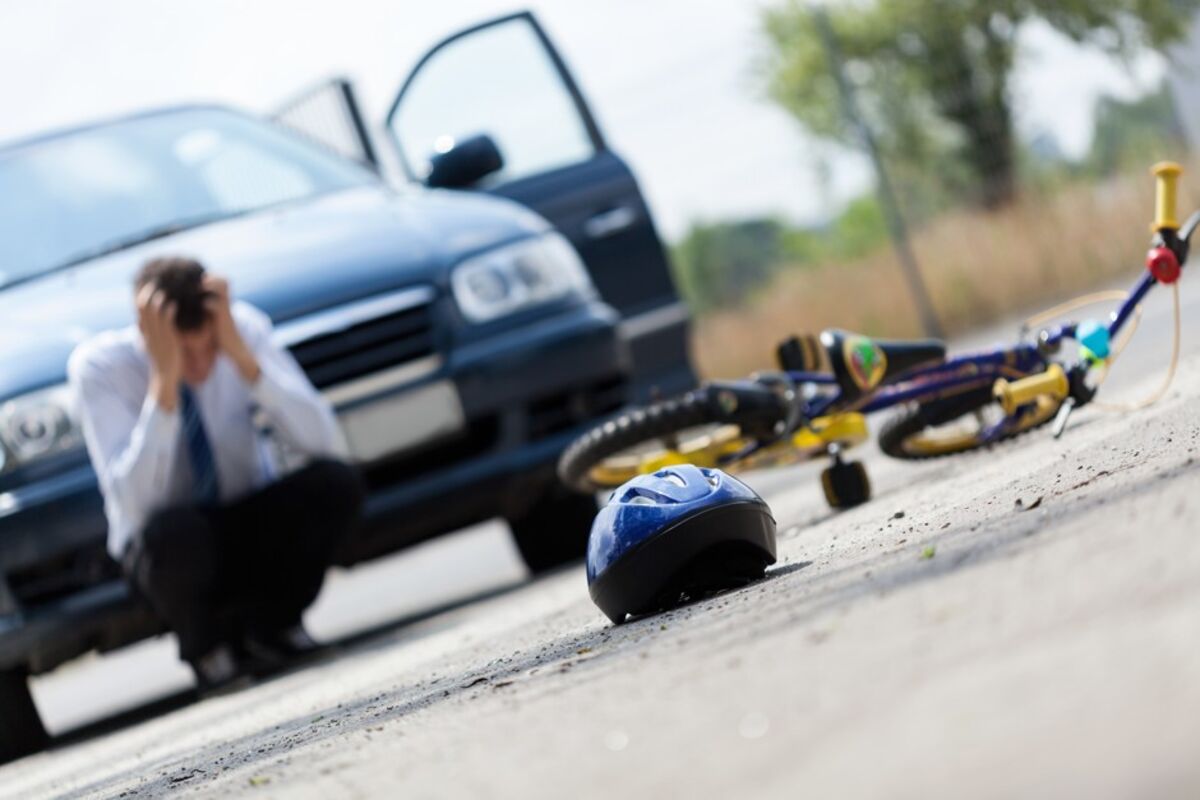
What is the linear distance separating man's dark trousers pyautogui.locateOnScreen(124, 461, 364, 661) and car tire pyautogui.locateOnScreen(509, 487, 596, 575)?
123 centimetres

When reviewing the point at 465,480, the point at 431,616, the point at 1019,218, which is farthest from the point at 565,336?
the point at 1019,218

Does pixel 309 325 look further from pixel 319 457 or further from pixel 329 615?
pixel 329 615

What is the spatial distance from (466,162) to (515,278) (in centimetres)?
68

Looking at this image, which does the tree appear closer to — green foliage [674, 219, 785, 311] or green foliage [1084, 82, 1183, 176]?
green foliage [1084, 82, 1183, 176]

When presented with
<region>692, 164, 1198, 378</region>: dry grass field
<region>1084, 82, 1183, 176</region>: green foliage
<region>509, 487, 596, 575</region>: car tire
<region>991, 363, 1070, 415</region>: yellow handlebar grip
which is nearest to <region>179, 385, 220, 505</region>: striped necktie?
<region>509, 487, 596, 575</region>: car tire

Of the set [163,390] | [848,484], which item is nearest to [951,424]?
[848,484]

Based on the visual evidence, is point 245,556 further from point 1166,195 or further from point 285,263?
point 1166,195

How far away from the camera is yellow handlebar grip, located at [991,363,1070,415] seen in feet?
22.7

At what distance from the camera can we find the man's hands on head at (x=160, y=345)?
25.0 ft

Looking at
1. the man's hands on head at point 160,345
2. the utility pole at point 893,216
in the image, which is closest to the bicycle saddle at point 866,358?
the man's hands on head at point 160,345

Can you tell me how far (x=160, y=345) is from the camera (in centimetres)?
771

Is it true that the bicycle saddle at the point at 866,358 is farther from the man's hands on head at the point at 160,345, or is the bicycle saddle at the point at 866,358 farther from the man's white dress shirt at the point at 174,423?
the man's hands on head at the point at 160,345

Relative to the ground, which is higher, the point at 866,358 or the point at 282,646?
the point at 866,358

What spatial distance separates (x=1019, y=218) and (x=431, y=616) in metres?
12.2
